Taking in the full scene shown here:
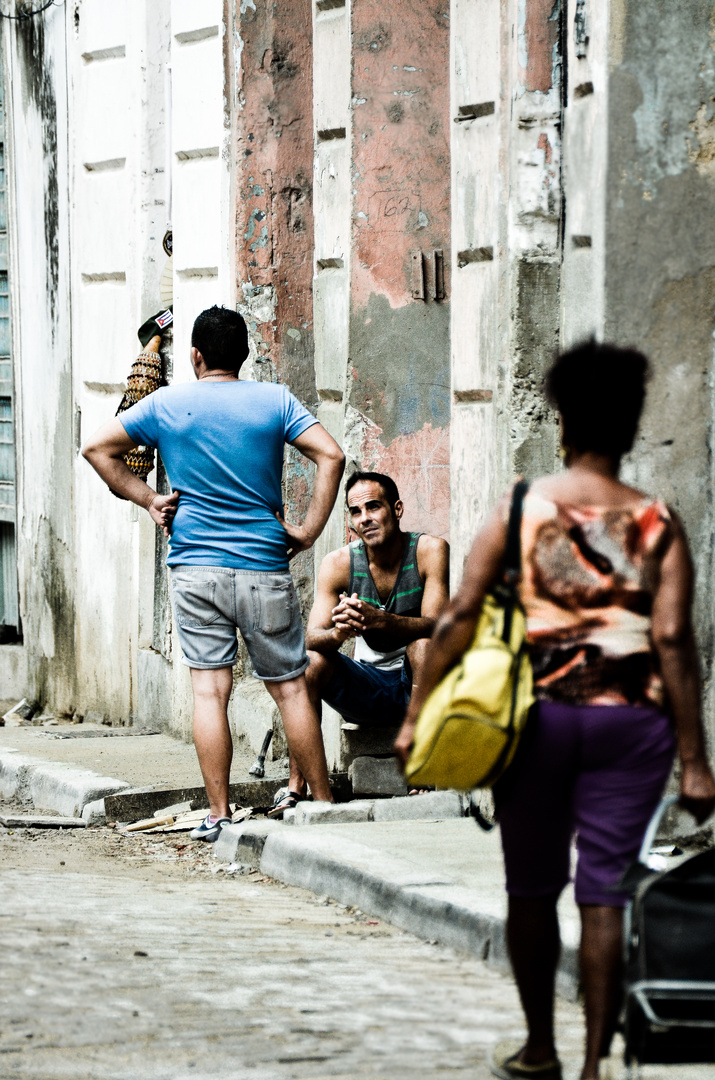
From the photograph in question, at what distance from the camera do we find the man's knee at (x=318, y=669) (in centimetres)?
Answer: 686

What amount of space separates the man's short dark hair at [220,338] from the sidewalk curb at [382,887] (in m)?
1.72

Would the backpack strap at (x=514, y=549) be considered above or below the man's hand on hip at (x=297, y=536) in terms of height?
above

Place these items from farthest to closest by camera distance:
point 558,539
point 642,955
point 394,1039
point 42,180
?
point 42,180 < point 394,1039 < point 558,539 < point 642,955

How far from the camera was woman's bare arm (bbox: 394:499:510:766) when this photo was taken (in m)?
3.48

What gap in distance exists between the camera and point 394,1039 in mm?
4043

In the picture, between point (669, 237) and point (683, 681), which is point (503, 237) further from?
point (683, 681)

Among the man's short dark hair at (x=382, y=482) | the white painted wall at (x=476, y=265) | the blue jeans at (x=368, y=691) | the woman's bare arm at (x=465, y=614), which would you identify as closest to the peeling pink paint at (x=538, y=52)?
the white painted wall at (x=476, y=265)

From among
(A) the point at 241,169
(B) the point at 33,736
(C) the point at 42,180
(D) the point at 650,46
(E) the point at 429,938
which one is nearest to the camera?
(E) the point at 429,938

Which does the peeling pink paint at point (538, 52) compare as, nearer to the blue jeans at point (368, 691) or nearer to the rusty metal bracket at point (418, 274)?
the rusty metal bracket at point (418, 274)

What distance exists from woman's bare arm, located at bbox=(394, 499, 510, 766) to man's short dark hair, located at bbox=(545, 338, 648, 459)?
A: 23cm

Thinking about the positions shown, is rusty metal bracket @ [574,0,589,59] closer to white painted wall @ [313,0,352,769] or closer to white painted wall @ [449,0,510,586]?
white painted wall @ [449,0,510,586]

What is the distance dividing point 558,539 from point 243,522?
3.09m

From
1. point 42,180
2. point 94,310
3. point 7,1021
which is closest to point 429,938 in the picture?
point 7,1021

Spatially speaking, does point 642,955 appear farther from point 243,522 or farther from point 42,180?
point 42,180
